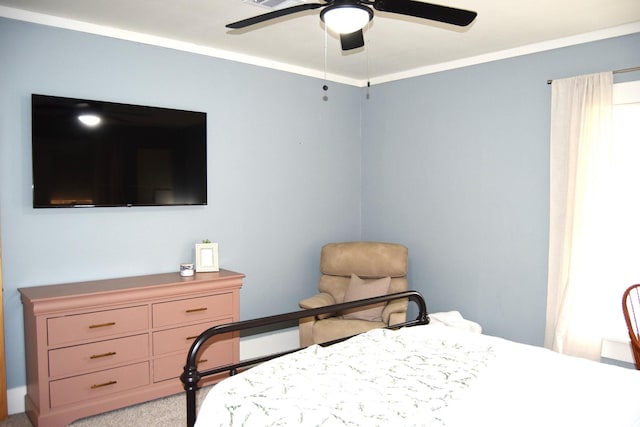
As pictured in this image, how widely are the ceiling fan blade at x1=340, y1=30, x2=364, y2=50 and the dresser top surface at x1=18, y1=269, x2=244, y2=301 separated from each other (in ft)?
6.01

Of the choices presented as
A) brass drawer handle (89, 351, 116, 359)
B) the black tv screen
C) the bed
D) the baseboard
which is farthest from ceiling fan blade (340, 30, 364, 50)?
the baseboard

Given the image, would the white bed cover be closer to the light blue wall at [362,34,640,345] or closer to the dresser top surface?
the dresser top surface

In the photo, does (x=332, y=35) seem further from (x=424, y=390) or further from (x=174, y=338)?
(x=424, y=390)

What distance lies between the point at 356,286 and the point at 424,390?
7.38 feet

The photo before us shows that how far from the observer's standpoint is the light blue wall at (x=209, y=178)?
309 cm

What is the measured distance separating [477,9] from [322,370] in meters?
2.32

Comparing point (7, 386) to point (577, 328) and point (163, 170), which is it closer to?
point (163, 170)

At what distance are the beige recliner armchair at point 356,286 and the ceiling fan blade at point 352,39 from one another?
205cm

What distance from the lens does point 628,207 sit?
10.9ft

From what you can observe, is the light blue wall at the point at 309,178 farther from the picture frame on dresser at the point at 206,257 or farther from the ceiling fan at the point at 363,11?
the ceiling fan at the point at 363,11

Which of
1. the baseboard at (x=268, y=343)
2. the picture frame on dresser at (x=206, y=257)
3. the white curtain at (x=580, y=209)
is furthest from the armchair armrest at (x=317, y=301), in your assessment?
the white curtain at (x=580, y=209)

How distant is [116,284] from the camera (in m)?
3.21

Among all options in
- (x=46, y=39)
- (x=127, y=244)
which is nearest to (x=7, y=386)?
(x=127, y=244)

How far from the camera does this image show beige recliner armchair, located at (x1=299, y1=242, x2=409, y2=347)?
3.76 meters
